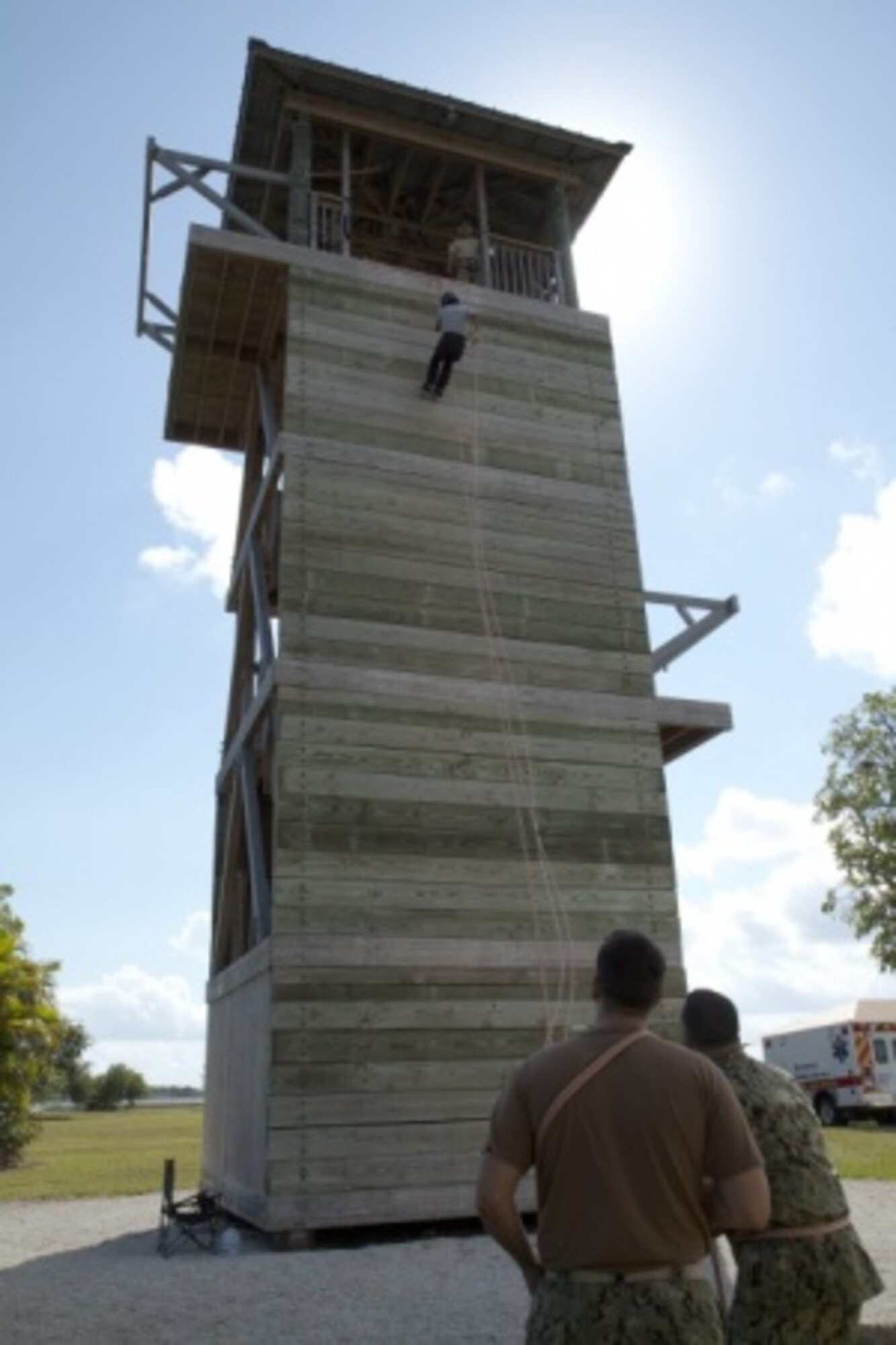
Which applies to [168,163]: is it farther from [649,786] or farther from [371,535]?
[649,786]

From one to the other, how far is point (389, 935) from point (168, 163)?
10310 millimetres

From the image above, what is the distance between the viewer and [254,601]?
13016mm

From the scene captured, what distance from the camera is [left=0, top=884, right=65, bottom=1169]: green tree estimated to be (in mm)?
24297

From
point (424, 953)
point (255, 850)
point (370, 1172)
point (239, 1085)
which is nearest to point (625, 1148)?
point (370, 1172)

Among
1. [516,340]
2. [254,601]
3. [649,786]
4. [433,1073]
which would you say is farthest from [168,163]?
[433,1073]

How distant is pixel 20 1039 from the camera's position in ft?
80.5

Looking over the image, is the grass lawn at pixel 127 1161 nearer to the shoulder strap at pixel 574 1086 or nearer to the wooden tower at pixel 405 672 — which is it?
the wooden tower at pixel 405 672

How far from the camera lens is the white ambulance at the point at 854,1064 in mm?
29281

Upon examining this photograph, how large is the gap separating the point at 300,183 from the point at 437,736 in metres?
7.75

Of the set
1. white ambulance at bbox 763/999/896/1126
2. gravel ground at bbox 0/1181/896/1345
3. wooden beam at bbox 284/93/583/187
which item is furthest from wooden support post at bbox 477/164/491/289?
white ambulance at bbox 763/999/896/1126

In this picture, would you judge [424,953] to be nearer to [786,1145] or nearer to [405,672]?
[405,672]

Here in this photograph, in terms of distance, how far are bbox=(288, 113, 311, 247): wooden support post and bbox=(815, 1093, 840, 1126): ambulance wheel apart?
26965 millimetres

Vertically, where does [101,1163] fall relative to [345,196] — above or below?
below

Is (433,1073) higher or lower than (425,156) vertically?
lower
